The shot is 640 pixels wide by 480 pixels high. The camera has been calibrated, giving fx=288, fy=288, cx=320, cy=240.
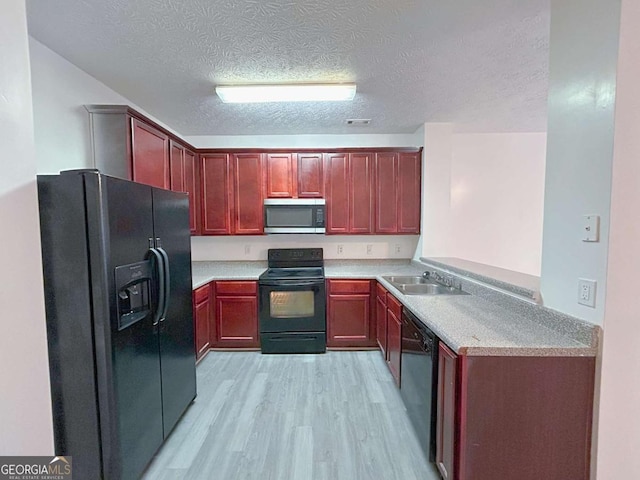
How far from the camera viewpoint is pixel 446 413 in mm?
1449

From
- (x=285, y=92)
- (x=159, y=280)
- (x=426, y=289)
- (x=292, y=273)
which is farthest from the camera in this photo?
(x=292, y=273)

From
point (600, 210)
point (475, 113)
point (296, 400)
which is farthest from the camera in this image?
point (475, 113)

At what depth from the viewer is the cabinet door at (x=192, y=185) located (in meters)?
3.17

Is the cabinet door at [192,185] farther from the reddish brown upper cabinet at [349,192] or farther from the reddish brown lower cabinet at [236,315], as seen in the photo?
the reddish brown upper cabinet at [349,192]

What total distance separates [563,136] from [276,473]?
236cm

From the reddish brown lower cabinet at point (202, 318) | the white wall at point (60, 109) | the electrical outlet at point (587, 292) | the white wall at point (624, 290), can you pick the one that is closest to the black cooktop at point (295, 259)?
the reddish brown lower cabinet at point (202, 318)

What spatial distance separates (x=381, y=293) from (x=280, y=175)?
5.96 feet

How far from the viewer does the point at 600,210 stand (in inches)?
47.5

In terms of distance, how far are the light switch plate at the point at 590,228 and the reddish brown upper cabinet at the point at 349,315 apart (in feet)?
7.05

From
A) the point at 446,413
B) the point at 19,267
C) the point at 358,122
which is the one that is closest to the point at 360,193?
the point at 358,122

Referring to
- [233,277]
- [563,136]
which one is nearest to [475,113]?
[563,136]

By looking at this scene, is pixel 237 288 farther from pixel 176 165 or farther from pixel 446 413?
pixel 446 413

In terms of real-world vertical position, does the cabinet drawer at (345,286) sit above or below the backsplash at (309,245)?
below

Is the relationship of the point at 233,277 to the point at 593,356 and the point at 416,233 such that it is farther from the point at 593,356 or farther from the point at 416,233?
the point at 593,356
